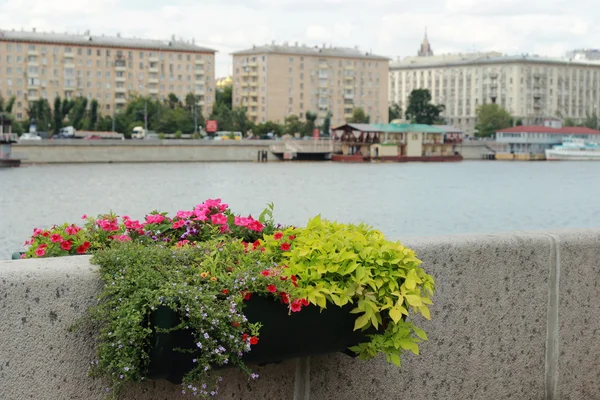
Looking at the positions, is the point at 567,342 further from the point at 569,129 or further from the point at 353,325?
the point at 569,129

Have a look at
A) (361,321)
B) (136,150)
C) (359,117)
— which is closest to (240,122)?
(359,117)

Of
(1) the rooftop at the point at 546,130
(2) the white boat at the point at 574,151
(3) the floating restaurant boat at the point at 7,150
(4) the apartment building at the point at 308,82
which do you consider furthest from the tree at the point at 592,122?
(3) the floating restaurant boat at the point at 7,150

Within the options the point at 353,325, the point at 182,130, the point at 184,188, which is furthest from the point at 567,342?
the point at 182,130

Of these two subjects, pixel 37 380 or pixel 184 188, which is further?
pixel 184 188

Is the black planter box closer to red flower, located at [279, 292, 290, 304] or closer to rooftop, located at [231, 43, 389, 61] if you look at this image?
red flower, located at [279, 292, 290, 304]

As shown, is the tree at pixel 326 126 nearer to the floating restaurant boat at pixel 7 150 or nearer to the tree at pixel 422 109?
the tree at pixel 422 109

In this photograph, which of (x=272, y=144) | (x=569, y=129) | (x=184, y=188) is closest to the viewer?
(x=184, y=188)

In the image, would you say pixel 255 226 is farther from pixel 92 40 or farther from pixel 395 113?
pixel 395 113

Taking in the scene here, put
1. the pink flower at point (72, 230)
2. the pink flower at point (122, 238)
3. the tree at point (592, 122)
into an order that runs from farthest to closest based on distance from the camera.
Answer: the tree at point (592, 122) → the pink flower at point (72, 230) → the pink flower at point (122, 238)

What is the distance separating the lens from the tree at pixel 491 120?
17400 centimetres

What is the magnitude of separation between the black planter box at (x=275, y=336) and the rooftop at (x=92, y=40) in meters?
156

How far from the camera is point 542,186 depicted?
83.5 metres

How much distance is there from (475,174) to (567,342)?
10139 cm

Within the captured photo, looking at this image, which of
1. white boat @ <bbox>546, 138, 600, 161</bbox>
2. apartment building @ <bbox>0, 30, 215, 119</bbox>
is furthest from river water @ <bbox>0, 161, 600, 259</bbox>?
apartment building @ <bbox>0, 30, 215, 119</bbox>
